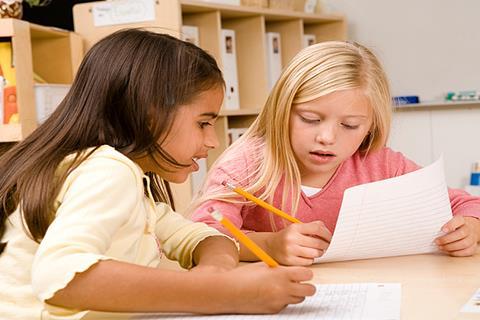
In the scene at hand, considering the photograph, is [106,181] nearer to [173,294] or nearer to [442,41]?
[173,294]

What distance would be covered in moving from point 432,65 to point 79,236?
3.09 m

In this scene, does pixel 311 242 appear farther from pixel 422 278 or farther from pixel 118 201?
pixel 118 201

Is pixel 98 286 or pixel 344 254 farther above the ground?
pixel 98 286

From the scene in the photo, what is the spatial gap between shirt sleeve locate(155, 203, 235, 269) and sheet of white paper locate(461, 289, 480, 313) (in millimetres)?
410

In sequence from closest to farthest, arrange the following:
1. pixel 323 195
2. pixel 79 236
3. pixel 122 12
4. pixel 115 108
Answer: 1. pixel 79 236
2. pixel 115 108
3. pixel 323 195
4. pixel 122 12

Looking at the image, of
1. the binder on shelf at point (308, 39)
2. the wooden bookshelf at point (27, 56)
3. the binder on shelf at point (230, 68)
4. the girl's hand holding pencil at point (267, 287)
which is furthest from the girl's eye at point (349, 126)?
the binder on shelf at point (308, 39)

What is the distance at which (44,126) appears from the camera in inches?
40.2

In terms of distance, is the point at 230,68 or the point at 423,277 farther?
the point at 230,68

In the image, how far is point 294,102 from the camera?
143 centimetres

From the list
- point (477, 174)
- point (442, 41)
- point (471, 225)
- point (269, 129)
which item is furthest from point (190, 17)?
point (471, 225)

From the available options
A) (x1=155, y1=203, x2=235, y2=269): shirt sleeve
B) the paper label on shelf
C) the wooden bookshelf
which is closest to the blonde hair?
(x1=155, y1=203, x2=235, y2=269): shirt sleeve

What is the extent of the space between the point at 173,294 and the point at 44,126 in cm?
32

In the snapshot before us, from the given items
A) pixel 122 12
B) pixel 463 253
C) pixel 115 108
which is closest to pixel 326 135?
pixel 463 253

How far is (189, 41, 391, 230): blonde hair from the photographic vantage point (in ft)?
4.64
